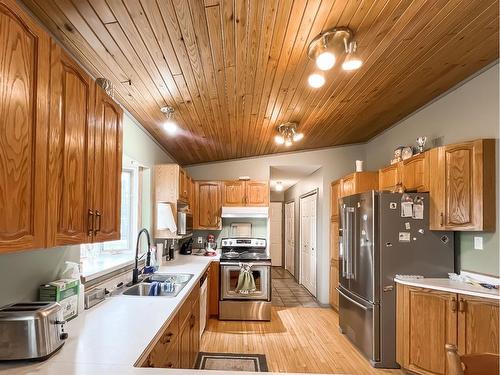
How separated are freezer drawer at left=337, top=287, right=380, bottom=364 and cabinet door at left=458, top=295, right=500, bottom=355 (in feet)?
2.44

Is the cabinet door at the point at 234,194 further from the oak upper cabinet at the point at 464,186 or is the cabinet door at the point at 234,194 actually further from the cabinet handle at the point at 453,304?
the cabinet handle at the point at 453,304

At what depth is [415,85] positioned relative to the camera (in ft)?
9.59

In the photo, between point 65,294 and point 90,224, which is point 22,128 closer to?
point 90,224

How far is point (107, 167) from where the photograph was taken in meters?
1.73

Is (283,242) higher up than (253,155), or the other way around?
(253,155)

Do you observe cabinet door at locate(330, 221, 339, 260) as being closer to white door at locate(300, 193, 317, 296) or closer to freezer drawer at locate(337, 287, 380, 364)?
white door at locate(300, 193, 317, 296)

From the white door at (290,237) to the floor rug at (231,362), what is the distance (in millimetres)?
4368

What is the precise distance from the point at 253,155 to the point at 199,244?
1.85m

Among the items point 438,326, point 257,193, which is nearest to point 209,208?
point 257,193

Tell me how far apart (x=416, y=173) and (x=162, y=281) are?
283 cm

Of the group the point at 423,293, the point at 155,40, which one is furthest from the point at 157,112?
the point at 423,293

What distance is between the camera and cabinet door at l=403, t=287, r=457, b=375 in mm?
2559

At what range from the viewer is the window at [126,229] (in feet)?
8.72

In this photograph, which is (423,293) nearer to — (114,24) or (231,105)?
(231,105)
